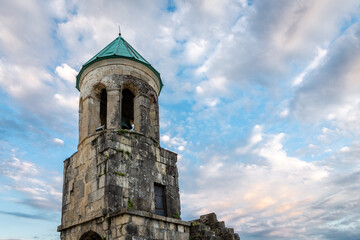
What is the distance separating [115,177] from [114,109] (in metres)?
2.59

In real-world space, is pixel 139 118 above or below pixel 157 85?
below

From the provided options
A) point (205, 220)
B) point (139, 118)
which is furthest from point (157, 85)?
point (205, 220)

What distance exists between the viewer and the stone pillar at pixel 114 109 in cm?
1065

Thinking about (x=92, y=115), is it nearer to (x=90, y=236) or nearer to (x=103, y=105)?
(x=103, y=105)

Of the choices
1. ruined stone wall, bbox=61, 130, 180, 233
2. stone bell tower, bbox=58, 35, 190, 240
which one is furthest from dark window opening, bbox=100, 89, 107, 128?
ruined stone wall, bbox=61, 130, 180, 233

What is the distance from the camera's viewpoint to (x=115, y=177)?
9.32 metres

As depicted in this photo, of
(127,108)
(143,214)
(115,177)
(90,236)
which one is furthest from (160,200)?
(127,108)

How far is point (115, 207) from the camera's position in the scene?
8922 mm

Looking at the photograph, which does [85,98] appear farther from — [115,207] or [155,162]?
[115,207]

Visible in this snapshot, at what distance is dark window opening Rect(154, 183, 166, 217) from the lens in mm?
10219

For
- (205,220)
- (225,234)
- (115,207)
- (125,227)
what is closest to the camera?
(125,227)

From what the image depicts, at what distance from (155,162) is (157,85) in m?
3.60

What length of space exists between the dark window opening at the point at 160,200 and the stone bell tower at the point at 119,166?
1.2 inches

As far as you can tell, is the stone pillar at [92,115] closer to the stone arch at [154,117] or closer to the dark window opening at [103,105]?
the dark window opening at [103,105]
